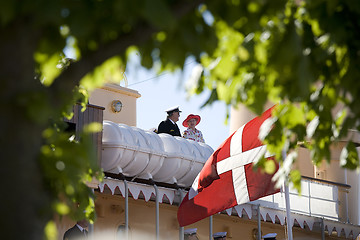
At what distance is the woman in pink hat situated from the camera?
15758mm

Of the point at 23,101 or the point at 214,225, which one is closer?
the point at 23,101

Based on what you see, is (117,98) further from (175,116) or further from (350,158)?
(350,158)

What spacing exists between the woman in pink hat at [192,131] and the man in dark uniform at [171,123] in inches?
12.4

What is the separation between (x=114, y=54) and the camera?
10.8ft

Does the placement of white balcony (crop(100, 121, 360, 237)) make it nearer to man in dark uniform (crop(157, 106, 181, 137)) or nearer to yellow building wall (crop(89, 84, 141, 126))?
man in dark uniform (crop(157, 106, 181, 137))

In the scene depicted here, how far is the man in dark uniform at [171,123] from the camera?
1509 cm

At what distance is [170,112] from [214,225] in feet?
8.00

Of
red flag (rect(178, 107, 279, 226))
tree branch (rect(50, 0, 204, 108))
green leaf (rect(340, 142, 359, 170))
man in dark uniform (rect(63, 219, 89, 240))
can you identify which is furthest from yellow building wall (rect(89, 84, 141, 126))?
tree branch (rect(50, 0, 204, 108))

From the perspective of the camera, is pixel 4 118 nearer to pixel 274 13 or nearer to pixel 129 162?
pixel 274 13

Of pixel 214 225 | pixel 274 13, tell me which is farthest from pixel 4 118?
pixel 214 225

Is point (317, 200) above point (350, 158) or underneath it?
above

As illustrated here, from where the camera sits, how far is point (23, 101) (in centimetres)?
298

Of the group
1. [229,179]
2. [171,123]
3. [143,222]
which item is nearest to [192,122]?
[171,123]

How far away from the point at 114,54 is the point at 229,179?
907 centimetres
